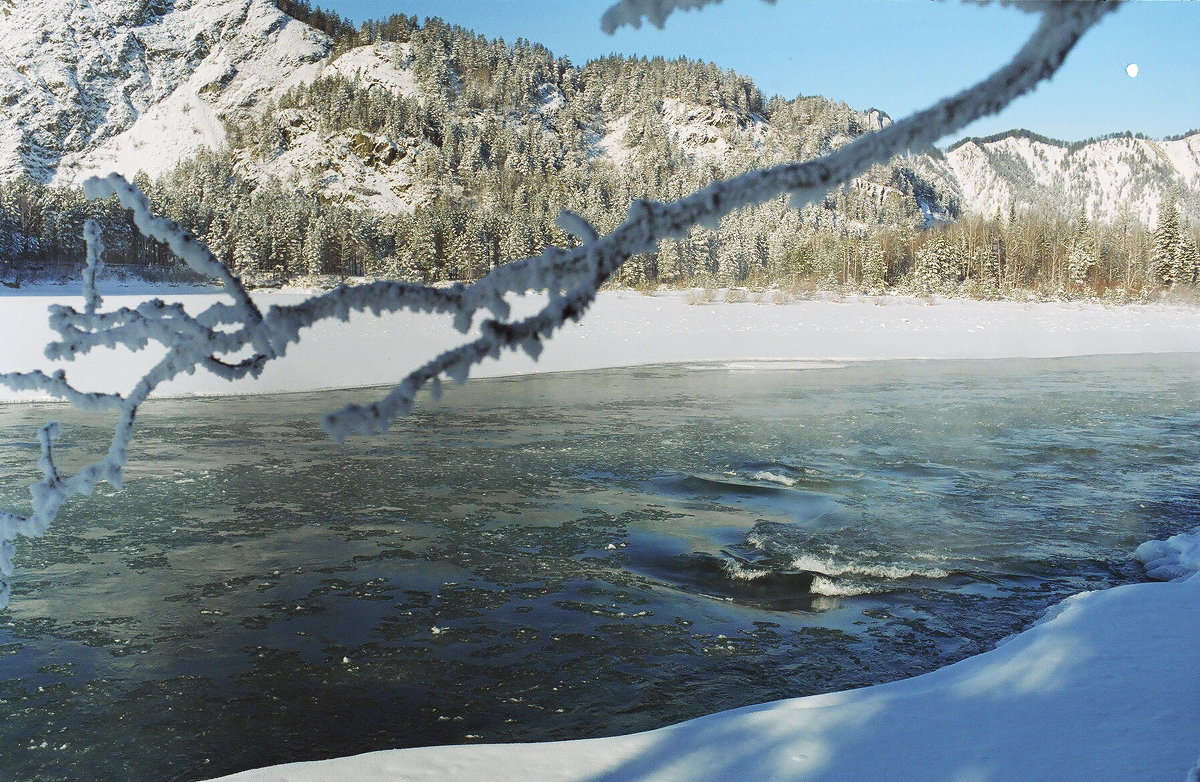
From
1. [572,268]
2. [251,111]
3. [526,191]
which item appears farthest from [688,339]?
[251,111]

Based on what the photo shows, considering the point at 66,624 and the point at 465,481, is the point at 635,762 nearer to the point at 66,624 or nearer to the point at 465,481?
the point at 66,624

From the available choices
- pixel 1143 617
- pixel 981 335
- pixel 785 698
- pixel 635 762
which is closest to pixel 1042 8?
pixel 635 762

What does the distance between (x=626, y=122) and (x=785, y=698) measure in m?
161

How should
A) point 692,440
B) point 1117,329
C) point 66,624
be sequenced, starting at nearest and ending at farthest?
point 66,624 < point 692,440 < point 1117,329

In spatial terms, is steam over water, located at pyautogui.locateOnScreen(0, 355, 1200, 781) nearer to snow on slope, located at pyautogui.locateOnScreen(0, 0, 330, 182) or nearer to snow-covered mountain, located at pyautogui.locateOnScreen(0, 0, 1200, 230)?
snow-covered mountain, located at pyautogui.locateOnScreen(0, 0, 1200, 230)

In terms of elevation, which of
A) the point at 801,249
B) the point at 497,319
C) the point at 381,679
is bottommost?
the point at 381,679

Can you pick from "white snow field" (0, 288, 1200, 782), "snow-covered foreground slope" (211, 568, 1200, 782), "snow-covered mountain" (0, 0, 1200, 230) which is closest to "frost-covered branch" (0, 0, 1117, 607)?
"white snow field" (0, 288, 1200, 782)

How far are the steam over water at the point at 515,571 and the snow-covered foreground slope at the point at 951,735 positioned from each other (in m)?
0.49

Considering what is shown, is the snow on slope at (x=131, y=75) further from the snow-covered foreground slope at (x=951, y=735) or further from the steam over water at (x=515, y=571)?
the snow-covered foreground slope at (x=951, y=735)

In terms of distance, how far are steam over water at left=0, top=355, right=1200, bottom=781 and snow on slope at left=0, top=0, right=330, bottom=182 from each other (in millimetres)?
151482

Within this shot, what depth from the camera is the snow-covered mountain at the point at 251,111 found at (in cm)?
12975

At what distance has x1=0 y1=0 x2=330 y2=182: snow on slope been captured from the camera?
151 metres

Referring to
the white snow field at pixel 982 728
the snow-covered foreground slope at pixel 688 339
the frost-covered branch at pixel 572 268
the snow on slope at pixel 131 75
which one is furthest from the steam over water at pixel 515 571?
the snow on slope at pixel 131 75

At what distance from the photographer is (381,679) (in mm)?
4891
